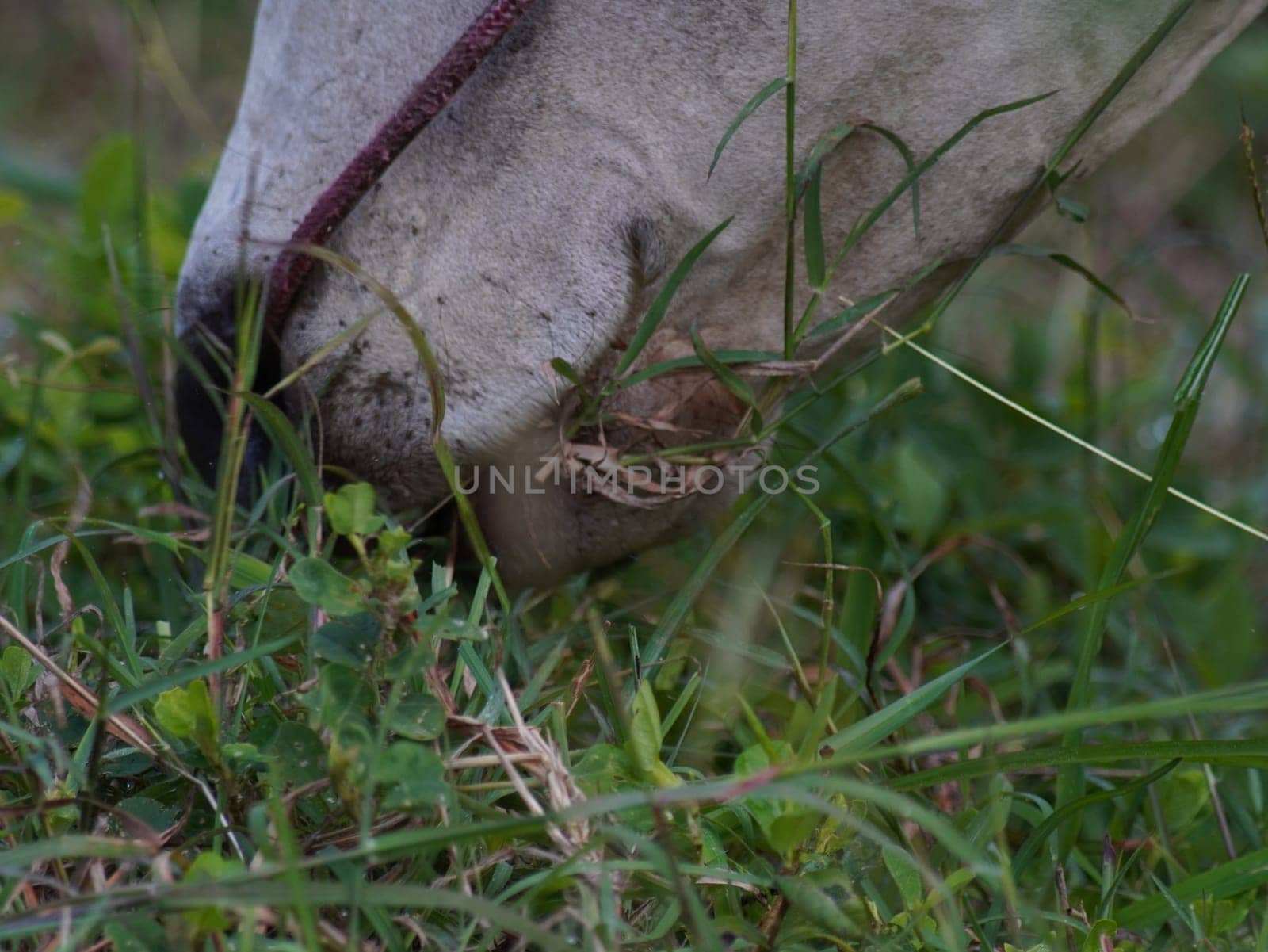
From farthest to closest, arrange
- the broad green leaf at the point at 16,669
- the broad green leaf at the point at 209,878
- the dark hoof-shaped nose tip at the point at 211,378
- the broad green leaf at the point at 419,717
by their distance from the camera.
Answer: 1. the dark hoof-shaped nose tip at the point at 211,378
2. the broad green leaf at the point at 16,669
3. the broad green leaf at the point at 419,717
4. the broad green leaf at the point at 209,878

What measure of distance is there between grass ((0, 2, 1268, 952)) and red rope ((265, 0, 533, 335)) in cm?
12

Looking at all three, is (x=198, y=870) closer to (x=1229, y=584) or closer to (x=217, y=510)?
(x=217, y=510)

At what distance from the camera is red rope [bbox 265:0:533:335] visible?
0.97m

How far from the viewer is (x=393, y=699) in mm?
736

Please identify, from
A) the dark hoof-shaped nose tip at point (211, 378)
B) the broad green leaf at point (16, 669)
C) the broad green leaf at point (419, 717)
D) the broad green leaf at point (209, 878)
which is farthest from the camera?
the dark hoof-shaped nose tip at point (211, 378)

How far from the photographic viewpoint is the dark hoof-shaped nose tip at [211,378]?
41.7 inches

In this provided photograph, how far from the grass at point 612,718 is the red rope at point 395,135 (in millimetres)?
116

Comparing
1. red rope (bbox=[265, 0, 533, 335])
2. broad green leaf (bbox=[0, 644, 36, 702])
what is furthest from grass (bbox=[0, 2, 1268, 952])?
red rope (bbox=[265, 0, 533, 335])

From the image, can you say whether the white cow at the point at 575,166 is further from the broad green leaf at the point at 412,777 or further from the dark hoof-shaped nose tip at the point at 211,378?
the broad green leaf at the point at 412,777

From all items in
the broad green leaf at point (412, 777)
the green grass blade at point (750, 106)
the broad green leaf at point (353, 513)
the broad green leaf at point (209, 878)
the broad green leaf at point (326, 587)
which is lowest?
the broad green leaf at point (209, 878)

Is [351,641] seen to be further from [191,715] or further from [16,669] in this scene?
[16,669]

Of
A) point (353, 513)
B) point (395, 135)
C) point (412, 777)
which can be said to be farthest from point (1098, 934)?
point (395, 135)

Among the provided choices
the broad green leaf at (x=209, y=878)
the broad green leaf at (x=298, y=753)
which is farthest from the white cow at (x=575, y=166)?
the broad green leaf at (x=209, y=878)

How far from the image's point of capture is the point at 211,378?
3.59ft
